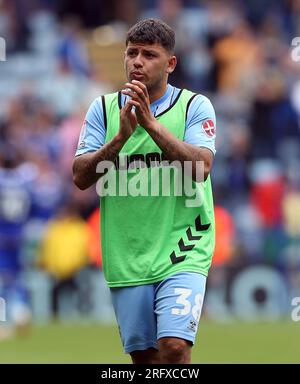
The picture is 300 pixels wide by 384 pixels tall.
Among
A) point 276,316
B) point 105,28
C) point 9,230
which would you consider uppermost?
point 105,28

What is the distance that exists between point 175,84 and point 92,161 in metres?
13.0

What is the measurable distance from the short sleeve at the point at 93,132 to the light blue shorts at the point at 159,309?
916 mm

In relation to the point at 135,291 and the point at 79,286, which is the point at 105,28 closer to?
the point at 79,286

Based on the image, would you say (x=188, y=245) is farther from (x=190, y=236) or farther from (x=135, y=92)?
(x=135, y=92)

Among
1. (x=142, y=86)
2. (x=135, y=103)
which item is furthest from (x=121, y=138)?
(x=142, y=86)

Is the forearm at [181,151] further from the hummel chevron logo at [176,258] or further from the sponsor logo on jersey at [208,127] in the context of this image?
the hummel chevron logo at [176,258]

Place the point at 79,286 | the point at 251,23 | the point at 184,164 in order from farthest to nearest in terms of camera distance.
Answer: the point at 251,23 → the point at 79,286 → the point at 184,164

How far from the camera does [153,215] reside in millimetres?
8023

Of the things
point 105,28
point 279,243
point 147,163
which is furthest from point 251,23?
point 147,163

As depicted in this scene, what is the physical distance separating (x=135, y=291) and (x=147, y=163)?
0.80 meters

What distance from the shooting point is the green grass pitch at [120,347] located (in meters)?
13.8

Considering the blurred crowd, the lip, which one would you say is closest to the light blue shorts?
the lip

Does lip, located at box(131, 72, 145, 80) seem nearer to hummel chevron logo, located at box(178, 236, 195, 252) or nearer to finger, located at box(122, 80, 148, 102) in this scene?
finger, located at box(122, 80, 148, 102)

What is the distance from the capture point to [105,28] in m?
23.0
